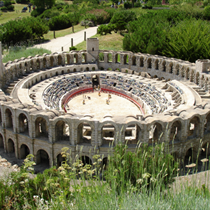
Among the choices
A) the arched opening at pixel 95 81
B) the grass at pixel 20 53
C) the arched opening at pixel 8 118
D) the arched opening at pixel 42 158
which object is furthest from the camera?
the grass at pixel 20 53

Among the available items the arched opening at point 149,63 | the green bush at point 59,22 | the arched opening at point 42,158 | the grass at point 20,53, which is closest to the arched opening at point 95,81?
Answer: the arched opening at point 149,63

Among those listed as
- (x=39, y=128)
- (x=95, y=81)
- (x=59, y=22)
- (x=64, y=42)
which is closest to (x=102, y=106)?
(x=95, y=81)

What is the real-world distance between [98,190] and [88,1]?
158 meters

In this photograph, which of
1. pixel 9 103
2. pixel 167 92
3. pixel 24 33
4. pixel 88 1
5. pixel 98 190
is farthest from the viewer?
pixel 88 1

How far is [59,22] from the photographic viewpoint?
115625 millimetres

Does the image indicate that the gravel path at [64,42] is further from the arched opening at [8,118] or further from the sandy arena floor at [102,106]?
the arched opening at [8,118]

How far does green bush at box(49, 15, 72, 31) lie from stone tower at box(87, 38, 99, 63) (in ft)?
158

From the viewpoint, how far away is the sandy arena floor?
5497 centimetres

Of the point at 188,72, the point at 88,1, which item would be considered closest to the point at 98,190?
the point at 188,72

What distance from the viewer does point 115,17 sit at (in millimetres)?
109250

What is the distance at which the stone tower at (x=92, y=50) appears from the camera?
71.5 m

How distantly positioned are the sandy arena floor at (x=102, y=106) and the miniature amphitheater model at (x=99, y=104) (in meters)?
0.19

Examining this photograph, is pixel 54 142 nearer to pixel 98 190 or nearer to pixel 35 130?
pixel 35 130

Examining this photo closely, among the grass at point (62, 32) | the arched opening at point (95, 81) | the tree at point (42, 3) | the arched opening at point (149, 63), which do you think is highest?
the tree at point (42, 3)
